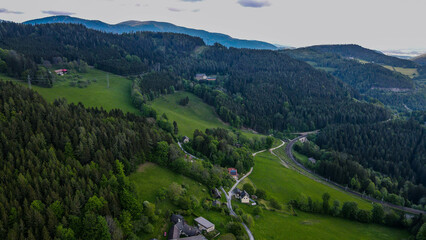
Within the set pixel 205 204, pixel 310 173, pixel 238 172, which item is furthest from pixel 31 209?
pixel 310 173

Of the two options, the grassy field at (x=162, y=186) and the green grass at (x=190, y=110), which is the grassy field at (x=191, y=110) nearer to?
the green grass at (x=190, y=110)

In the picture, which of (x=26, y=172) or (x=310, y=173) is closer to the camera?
(x=26, y=172)

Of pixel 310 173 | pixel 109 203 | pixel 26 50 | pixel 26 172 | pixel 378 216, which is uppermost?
pixel 26 50

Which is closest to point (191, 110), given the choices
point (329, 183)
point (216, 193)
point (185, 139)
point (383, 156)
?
point (185, 139)

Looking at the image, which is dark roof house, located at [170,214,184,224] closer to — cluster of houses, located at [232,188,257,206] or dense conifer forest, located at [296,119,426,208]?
cluster of houses, located at [232,188,257,206]

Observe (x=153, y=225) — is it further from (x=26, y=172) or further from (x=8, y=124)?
(x=8, y=124)

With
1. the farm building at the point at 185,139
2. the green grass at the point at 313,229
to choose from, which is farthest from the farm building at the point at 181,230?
the farm building at the point at 185,139

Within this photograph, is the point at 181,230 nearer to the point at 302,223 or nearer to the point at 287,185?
the point at 302,223

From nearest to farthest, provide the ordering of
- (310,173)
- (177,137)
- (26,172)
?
(26,172) → (177,137) → (310,173)
